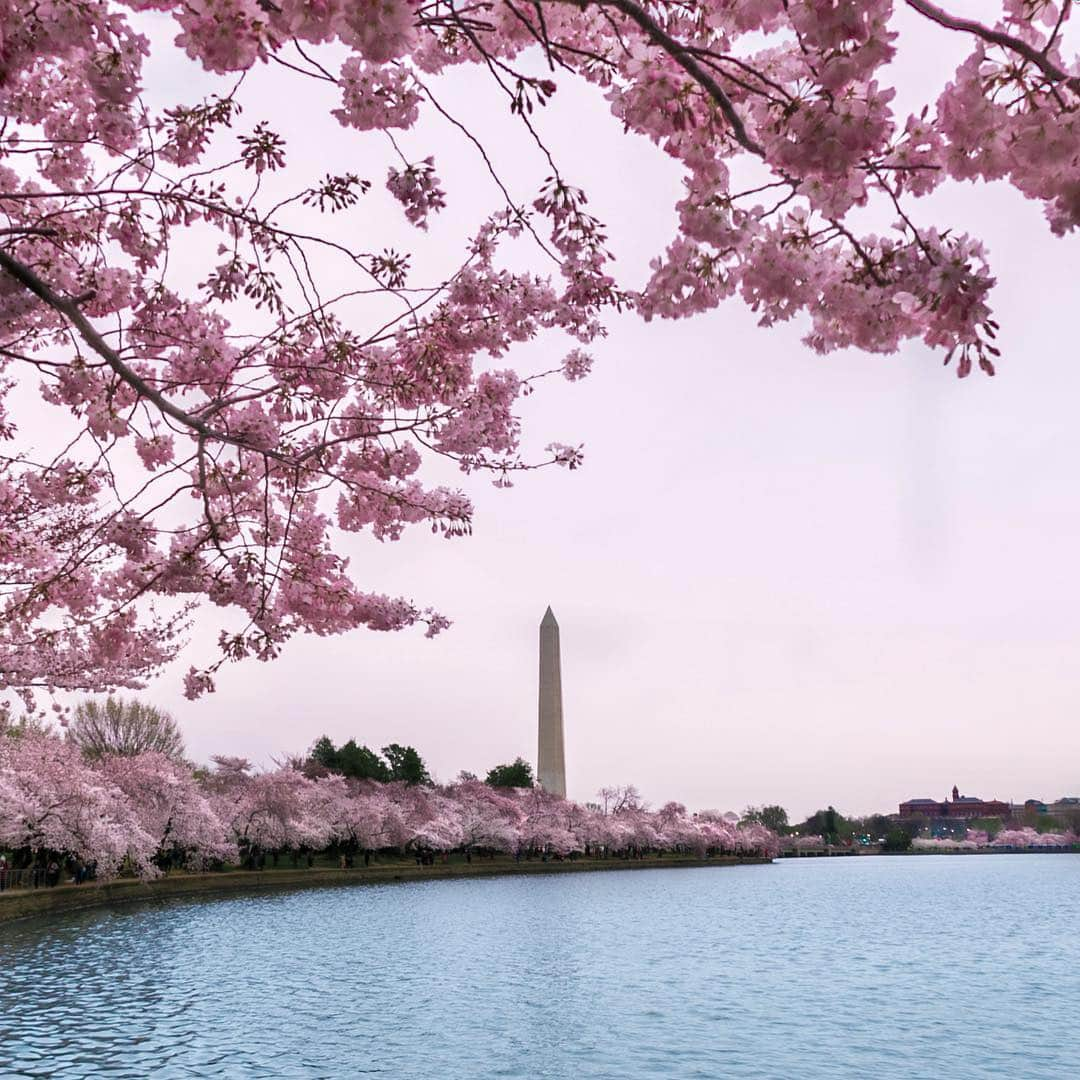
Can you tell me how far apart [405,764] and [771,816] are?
124 meters

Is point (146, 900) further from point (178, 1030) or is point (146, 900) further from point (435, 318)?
point (435, 318)

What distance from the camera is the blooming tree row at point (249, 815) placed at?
1435 inches

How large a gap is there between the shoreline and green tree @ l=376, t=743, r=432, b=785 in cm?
1012

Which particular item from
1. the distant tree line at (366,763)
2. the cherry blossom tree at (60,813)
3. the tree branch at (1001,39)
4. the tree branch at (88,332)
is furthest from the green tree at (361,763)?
the tree branch at (1001,39)

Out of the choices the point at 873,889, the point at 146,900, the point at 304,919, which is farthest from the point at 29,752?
the point at 873,889

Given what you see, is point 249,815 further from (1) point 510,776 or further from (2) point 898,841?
(2) point 898,841

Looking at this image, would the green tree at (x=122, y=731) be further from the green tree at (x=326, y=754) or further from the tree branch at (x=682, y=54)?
the tree branch at (x=682, y=54)

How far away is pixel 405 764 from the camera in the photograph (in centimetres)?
7706

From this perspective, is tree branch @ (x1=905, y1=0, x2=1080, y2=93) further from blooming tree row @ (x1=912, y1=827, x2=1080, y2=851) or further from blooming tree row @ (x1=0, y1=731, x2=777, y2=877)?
blooming tree row @ (x1=912, y1=827, x2=1080, y2=851)

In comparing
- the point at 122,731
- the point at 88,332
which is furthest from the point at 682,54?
the point at 122,731

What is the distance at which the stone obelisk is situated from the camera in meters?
77.5

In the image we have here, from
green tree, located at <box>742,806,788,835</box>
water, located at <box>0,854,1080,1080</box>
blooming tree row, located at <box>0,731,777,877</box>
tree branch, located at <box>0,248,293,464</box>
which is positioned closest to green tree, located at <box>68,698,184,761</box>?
Answer: blooming tree row, located at <box>0,731,777,877</box>

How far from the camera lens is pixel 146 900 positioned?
3850 cm

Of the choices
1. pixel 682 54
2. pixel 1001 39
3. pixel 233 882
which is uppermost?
pixel 682 54
